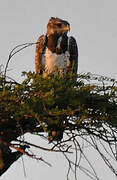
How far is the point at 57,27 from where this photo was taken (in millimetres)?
7312

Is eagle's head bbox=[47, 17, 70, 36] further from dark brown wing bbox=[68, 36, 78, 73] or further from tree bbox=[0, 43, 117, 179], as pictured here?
tree bbox=[0, 43, 117, 179]

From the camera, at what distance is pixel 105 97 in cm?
394

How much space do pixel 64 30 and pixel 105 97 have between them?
3484 mm

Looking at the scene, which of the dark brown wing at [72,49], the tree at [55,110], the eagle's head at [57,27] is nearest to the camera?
the tree at [55,110]

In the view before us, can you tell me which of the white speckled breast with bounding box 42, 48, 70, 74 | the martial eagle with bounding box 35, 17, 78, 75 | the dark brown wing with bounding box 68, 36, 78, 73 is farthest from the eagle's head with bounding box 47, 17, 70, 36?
the white speckled breast with bounding box 42, 48, 70, 74

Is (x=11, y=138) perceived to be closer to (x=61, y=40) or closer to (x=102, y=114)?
(x=102, y=114)

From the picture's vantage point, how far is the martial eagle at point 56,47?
6.81m

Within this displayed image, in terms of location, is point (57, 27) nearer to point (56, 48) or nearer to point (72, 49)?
point (72, 49)

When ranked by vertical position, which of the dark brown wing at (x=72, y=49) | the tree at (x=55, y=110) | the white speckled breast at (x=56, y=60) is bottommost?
the tree at (x=55, y=110)

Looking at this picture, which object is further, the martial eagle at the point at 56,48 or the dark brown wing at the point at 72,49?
the dark brown wing at the point at 72,49

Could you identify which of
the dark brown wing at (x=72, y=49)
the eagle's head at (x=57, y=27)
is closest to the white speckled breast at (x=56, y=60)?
the dark brown wing at (x=72, y=49)

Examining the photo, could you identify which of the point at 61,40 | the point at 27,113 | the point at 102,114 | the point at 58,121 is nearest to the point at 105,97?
the point at 102,114

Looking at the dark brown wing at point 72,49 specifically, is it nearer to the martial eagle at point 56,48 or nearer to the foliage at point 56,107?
the martial eagle at point 56,48

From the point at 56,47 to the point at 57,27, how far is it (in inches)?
23.7
